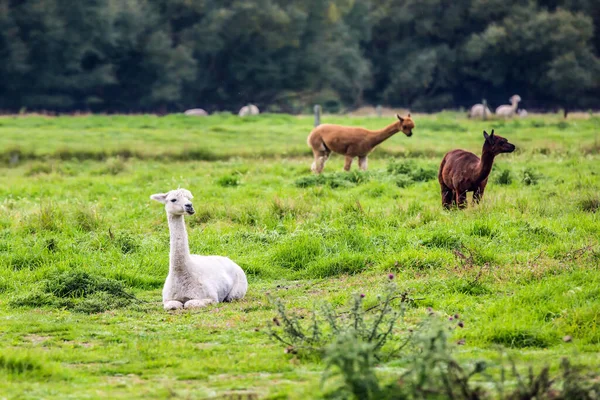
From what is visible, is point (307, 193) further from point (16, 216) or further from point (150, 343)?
point (150, 343)

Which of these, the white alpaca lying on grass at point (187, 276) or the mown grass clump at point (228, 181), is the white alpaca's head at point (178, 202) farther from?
the mown grass clump at point (228, 181)

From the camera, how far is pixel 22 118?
35.0 metres

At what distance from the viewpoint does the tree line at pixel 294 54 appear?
1900 inches

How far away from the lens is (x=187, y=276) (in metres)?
9.71

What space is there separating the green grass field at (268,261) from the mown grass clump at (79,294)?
1.3 inches

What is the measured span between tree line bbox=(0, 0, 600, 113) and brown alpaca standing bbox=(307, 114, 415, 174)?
29221 millimetres

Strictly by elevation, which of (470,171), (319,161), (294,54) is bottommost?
(319,161)

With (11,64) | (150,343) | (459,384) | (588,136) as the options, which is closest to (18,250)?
(150,343)

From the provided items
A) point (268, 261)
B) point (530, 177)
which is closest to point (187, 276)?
point (268, 261)

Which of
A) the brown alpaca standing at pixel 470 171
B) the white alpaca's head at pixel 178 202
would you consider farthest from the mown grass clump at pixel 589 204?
the white alpaca's head at pixel 178 202

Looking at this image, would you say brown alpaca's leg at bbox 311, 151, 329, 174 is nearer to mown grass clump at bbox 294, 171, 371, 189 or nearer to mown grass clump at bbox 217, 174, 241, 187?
mown grass clump at bbox 294, 171, 371, 189

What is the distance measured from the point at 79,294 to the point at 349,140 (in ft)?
38.1

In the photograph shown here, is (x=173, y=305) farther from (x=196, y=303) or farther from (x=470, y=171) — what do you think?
(x=470, y=171)

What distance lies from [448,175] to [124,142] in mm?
14309
